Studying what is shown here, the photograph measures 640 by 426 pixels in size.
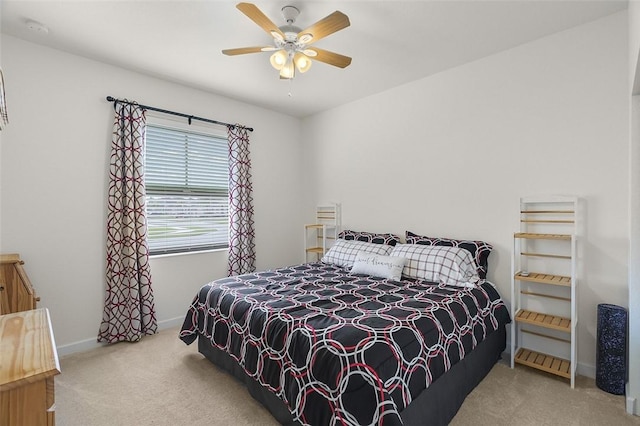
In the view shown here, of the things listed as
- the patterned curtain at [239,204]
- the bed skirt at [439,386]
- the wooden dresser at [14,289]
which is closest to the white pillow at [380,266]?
the bed skirt at [439,386]

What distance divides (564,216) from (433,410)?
1868mm

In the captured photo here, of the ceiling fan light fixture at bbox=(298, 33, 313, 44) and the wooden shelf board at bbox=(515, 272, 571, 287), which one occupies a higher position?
the ceiling fan light fixture at bbox=(298, 33, 313, 44)

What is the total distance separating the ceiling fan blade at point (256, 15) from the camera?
1.75 meters

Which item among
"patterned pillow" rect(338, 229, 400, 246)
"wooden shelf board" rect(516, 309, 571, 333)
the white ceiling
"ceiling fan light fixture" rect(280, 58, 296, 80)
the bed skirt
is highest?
the white ceiling

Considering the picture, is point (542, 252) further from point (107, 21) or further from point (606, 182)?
point (107, 21)

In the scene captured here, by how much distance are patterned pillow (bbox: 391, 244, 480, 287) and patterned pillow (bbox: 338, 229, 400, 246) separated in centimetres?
54

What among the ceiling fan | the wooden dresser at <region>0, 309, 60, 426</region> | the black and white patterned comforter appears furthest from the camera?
the ceiling fan

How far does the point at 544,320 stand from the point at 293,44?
287cm

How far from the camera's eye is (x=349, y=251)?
3.43 m

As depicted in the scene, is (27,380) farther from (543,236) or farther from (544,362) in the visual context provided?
(544,362)

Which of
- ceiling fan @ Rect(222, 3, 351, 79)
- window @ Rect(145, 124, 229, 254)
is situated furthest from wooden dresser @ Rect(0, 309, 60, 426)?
window @ Rect(145, 124, 229, 254)

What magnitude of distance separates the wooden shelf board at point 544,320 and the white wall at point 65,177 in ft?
11.2

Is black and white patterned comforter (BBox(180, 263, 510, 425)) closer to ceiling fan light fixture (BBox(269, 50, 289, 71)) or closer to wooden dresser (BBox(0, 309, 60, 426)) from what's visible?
wooden dresser (BBox(0, 309, 60, 426))

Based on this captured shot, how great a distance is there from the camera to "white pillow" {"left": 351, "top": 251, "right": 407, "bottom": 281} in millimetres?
2828
